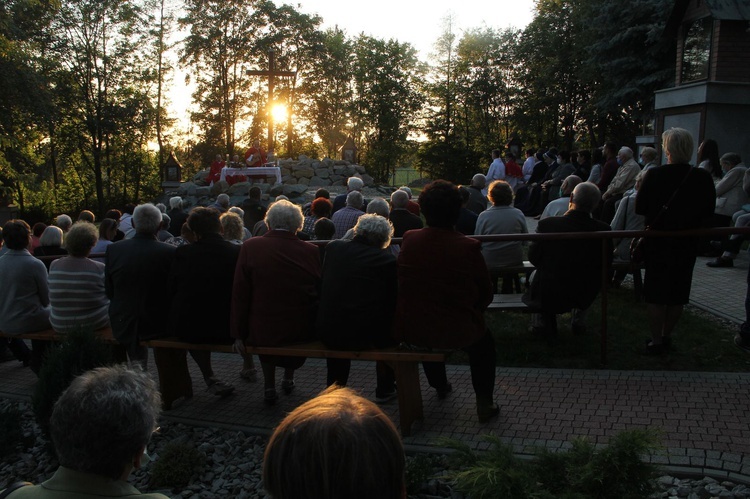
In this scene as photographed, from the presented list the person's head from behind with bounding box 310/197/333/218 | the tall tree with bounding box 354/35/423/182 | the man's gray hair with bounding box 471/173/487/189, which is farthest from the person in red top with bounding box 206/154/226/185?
the person's head from behind with bounding box 310/197/333/218

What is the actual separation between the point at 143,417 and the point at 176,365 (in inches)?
135

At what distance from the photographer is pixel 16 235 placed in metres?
6.08

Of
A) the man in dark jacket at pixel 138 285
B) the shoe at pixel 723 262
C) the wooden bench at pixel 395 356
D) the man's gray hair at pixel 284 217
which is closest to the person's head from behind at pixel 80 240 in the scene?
the man in dark jacket at pixel 138 285

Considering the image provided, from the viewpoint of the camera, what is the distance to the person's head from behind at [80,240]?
19.1 feet

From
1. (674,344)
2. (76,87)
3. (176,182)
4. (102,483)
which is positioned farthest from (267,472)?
(76,87)

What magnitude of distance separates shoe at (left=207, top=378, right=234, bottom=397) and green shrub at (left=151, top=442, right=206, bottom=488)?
1036 millimetres

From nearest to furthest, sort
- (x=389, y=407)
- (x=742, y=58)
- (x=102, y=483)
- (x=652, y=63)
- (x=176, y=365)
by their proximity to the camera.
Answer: (x=102, y=483)
(x=389, y=407)
(x=176, y=365)
(x=742, y=58)
(x=652, y=63)

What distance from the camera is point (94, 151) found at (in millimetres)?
34906

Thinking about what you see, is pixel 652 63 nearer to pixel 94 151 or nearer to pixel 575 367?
pixel 575 367

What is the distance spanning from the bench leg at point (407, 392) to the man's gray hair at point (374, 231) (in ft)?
2.83

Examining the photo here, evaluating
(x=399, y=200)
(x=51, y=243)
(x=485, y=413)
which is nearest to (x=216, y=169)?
(x=51, y=243)

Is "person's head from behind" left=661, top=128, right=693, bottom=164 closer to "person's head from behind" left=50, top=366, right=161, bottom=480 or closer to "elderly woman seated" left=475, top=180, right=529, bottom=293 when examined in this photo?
"elderly woman seated" left=475, top=180, right=529, bottom=293

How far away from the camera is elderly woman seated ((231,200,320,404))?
195 inches

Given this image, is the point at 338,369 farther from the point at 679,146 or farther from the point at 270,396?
the point at 679,146
